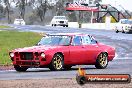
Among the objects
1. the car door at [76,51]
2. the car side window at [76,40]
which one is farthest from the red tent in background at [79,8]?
the car door at [76,51]

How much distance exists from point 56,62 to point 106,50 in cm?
243

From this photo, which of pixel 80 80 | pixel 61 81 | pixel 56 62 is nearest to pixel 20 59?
pixel 56 62

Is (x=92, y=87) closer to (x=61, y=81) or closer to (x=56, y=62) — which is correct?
(x=61, y=81)

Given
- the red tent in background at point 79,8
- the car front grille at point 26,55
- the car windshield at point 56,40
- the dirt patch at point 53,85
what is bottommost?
the red tent in background at point 79,8

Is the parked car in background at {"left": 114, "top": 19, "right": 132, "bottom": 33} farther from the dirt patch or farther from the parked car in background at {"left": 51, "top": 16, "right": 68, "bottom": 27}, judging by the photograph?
the dirt patch

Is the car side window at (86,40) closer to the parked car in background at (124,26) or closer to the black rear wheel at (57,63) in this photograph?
the black rear wheel at (57,63)

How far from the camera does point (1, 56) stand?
909 inches

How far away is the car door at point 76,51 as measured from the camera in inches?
664

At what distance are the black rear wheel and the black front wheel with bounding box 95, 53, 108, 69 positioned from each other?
5.43 ft

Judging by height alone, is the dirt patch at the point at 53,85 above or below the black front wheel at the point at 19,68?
above

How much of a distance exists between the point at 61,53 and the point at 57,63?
41 centimetres

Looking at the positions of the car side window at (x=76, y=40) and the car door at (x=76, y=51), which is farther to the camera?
the car side window at (x=76, y=40)

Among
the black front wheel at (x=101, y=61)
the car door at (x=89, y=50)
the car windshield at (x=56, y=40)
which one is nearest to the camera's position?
the car windshield at (x=56, y=40)

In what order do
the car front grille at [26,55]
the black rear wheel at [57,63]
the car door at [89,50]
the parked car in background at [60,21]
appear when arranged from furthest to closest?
1. the parked car in background at [60,21]
2. the car door at [89,50]
3. the black rear wheel at [57,63]
4. the car front grille at [26,55]
